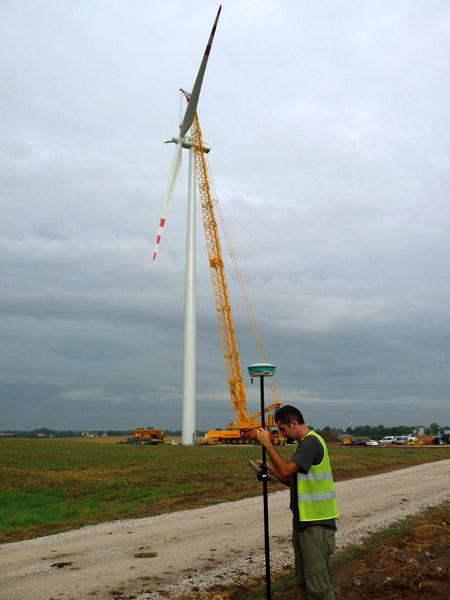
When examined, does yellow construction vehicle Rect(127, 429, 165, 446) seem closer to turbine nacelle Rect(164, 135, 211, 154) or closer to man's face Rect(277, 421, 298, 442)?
turbine nacelle Rect(164, 135, 211, 154)

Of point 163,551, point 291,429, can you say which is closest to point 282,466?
point 291,429

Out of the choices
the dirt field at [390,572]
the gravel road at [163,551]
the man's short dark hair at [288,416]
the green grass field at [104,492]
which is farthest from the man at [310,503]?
the green grass field at [104,492]

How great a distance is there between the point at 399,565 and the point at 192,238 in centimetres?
5701

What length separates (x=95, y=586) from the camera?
855cm

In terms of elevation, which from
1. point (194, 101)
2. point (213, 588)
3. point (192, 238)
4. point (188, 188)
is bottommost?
point (213, 588)

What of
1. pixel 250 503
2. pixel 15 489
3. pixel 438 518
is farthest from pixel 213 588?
Answer: pixel 15 489

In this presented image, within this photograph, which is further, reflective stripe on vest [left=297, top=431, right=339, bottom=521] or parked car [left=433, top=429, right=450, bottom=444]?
parked car [left=433, top=429, right=450, bottom=444]

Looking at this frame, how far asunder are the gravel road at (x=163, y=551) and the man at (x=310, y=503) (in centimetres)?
316

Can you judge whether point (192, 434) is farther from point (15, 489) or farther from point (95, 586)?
point (95, 586)

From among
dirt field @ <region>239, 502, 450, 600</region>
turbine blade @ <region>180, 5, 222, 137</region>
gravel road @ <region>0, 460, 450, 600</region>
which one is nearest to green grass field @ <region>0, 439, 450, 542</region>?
gravel road @ <region>0, 460, 450, 600</region>

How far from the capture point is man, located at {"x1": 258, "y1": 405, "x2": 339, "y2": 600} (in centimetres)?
565

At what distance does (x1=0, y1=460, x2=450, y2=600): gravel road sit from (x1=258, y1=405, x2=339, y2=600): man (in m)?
3.16

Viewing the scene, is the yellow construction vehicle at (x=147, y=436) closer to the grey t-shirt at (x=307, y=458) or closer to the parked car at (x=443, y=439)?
the parked car at (x=443, y=439)

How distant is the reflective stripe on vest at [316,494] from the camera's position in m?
5.75
